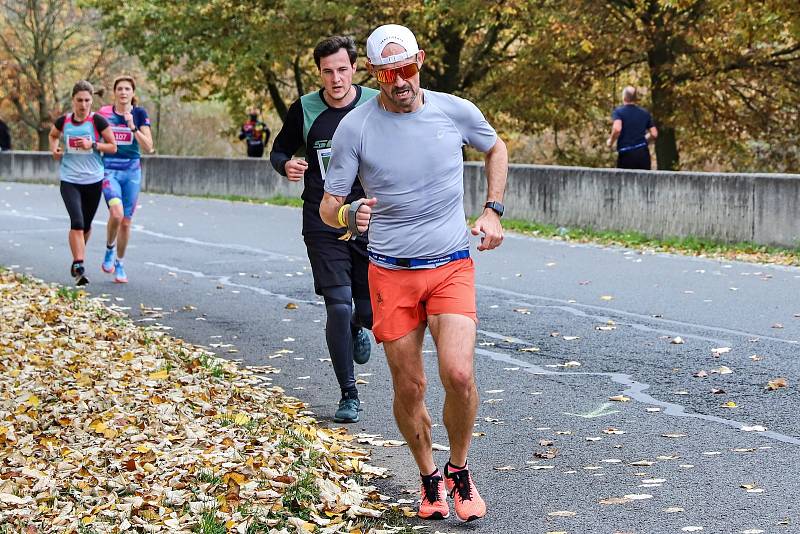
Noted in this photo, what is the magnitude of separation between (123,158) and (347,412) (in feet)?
24.1

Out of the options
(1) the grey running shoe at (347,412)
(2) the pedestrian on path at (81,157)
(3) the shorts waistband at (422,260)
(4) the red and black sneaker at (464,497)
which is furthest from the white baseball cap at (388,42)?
(2) the pedestrian on path at (81,157)

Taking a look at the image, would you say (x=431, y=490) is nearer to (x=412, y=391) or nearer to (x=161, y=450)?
(x=412, y=391)

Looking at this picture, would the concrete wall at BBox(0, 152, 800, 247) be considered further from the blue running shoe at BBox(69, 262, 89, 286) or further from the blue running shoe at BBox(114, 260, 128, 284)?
the blue running shoe at BBox(69, 262, 89, 286)

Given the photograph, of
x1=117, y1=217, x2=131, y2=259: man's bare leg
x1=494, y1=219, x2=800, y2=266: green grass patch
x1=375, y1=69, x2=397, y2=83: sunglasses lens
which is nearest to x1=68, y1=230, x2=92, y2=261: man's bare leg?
x1=117, y1=217, x2=131, y2=259: man's bare leg

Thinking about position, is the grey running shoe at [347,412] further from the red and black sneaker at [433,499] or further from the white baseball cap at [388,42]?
the white baseball cap at [388,42]

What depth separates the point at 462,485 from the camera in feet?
19.1

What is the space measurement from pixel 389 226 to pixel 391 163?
0.25 m

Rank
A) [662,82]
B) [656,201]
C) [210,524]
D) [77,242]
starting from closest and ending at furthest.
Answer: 1. [210,524]
2. [77,242]
3. [656,201]
4. [662,82]

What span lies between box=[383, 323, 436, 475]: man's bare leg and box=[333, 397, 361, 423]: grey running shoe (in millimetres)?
1940

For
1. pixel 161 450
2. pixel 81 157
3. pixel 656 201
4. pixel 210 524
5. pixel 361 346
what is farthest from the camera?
pixel 656 201

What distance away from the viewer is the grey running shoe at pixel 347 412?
26.1 feet

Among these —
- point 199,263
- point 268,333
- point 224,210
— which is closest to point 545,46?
point 224,210

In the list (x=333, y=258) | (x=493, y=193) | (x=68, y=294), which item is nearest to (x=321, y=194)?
(x=333, y=258)

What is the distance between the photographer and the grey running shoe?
7949mm
